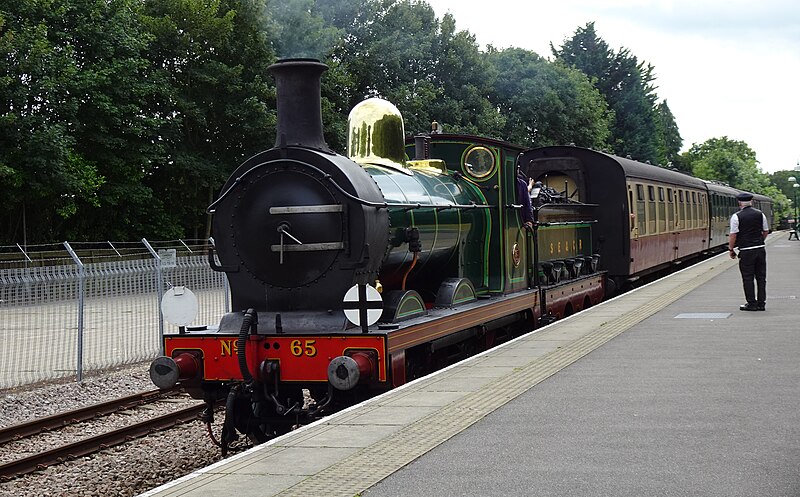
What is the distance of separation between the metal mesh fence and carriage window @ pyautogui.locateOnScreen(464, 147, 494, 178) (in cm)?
480

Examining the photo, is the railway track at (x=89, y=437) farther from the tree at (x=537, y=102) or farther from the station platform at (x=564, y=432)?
the tree at (x=537, y=102)

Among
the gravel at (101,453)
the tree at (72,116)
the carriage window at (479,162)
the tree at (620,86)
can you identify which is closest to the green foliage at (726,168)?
the tree at (620,86)

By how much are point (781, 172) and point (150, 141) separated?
17545 cm

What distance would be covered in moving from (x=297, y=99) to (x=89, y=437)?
392cm

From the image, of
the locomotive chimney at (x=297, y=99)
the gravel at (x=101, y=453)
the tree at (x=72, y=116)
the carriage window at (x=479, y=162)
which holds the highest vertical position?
the tree at (x=72, y=116)

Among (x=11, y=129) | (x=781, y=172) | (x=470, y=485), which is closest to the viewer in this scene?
(x=470, y=485)

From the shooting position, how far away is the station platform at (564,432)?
5.04 metres

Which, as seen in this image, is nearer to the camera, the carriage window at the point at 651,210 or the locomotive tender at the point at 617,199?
the locomotive tender at the point at 617,199

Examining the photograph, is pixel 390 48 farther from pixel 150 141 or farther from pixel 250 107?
pixel 150 141

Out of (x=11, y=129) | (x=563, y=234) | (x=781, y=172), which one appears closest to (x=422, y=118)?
(x=11, y=129)

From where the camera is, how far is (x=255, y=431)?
27.4 ft

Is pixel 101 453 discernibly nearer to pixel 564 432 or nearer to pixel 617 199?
pixel 564 432

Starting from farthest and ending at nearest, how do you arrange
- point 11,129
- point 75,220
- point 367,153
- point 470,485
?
point 75,220, point 11,129, point 367,153, point 470,485

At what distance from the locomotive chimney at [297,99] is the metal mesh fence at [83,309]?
4594mm
